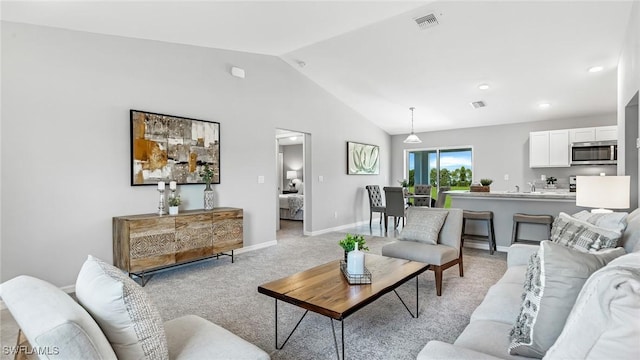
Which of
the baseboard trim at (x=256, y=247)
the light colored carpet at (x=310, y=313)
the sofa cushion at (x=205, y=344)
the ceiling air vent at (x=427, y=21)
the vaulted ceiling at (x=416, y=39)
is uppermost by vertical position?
the ceiling air vent at (x=427, y=21)

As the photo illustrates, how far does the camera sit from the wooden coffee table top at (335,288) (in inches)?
73.7

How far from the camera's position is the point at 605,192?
2.91 metres

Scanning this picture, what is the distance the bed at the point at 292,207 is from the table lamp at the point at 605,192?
5.84 meters

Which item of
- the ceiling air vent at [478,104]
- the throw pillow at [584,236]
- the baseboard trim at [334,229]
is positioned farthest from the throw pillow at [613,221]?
the baseboard trim at [334,229]

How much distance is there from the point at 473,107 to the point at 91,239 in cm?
666

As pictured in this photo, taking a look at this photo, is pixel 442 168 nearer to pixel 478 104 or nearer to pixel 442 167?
pixel 442 167

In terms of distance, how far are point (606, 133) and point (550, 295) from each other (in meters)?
6.65

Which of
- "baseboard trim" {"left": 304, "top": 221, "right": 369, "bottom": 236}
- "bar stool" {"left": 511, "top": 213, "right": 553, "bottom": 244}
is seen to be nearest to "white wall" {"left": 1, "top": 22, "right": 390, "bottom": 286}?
"baseboard trim" {"left": 304, "top": 221, "right": 369, "bottom": 236}

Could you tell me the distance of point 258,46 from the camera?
15.3ft

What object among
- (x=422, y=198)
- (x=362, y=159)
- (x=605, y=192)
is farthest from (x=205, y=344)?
(x=362, y=159)

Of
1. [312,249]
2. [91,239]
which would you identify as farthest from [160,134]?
[312,249]

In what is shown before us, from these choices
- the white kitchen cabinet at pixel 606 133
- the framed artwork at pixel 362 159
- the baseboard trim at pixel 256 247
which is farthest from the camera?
the framed artwork at pixel 362 159

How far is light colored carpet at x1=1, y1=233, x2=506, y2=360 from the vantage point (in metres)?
2.24

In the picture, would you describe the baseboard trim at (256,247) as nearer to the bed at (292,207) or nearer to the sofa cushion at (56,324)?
the bed at (292,207)
